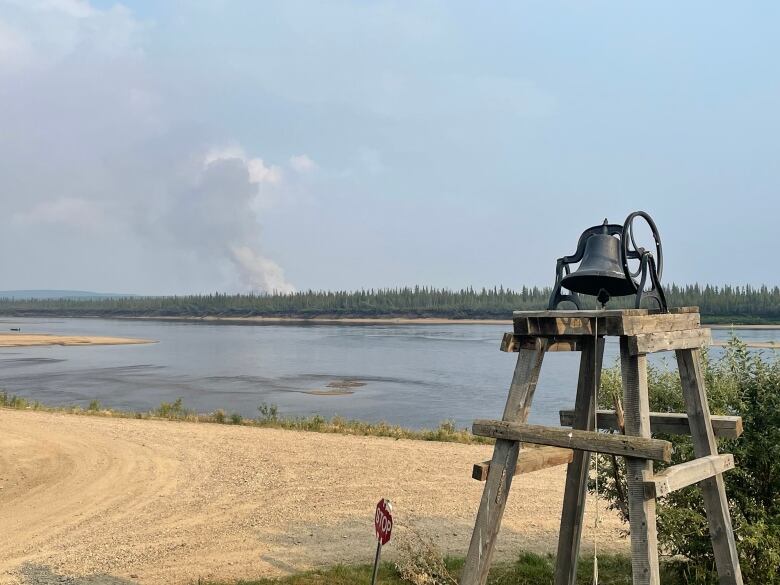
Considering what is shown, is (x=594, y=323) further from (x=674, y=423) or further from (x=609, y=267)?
(x=674, y=423)

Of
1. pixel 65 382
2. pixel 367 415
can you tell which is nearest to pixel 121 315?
pixel 65 382

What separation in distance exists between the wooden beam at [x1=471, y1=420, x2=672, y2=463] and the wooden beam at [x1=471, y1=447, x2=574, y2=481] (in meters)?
0.23

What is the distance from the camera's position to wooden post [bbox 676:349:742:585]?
4.62 meters

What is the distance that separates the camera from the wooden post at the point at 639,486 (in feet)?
12.5

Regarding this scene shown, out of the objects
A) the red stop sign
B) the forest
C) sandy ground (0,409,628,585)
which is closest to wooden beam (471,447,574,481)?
the red stop sign

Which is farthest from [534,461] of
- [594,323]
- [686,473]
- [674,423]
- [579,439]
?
[674,423]

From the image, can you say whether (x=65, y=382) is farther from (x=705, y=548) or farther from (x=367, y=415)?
(x=705, y=548)

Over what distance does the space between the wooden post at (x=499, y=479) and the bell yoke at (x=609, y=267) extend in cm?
49

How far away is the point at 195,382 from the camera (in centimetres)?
3556

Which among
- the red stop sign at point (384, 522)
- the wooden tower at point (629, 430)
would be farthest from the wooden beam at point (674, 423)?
the red stop sign at point (384, 522)

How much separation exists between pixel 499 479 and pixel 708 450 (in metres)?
1.52

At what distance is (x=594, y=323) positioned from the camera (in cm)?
408

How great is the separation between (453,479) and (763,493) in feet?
21.1

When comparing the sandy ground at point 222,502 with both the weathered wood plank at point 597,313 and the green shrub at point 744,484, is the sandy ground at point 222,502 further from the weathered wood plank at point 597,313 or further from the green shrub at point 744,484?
the weathered wood plank at point 597,313
